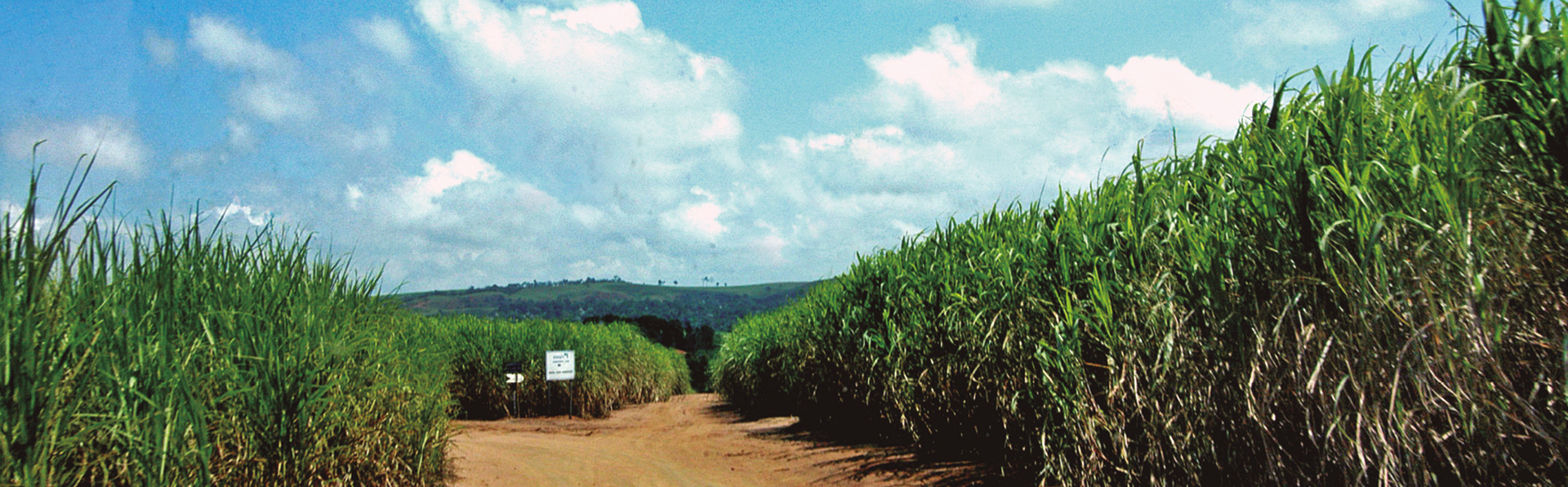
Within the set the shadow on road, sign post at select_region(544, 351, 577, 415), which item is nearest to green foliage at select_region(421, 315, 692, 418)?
sign post at select_region(544, 351, 577, 415)

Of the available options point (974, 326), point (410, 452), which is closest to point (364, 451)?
point (410, 452)

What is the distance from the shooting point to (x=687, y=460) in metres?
8.70

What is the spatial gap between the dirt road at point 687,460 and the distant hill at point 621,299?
76522mm

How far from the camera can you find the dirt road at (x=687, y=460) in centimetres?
654

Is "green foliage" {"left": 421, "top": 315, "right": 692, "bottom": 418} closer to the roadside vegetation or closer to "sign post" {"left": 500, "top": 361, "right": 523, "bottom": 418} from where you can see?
"sign post" {"left": 500, "top": 361, "right": 523, "bottom": 418}

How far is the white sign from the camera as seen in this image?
14984mm

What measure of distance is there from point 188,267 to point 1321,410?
442cm

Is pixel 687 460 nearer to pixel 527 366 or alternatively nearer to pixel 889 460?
pixel 889 460

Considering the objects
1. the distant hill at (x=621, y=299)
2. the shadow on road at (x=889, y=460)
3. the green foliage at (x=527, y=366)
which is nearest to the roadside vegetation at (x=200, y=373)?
the shadow on road at (x=889, y=460)

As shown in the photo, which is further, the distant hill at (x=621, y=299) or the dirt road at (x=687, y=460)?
the distant hill at (x=621, y=299)

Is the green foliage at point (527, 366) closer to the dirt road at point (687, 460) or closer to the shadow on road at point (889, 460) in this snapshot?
the dirt road at point (687, 460)

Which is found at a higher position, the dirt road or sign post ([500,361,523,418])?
sign post ([500,361,523,418])

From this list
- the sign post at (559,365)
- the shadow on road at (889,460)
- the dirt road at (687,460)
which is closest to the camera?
the shadow on road at (889,460)

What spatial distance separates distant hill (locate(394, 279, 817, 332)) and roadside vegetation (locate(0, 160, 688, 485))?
82216mm
